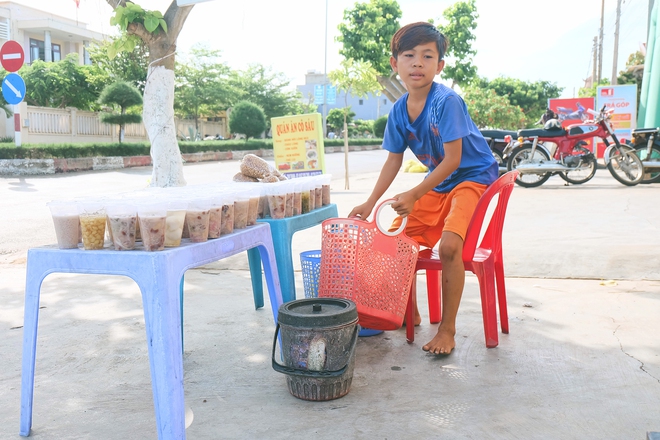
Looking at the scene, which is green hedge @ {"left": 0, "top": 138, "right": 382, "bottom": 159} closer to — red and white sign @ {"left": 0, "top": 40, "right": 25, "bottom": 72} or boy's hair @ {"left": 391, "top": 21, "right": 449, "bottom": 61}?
red and white sign @ {"left": 0, "top": 40, "right": 25, "bottom": 72}

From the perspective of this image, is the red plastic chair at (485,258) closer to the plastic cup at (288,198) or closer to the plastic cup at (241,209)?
the plastic cup at (288,198)

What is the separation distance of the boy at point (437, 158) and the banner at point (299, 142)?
4672 mm

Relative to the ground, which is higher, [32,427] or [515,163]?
[515,163]

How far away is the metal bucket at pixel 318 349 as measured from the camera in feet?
8.04

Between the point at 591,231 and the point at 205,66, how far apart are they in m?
29.4

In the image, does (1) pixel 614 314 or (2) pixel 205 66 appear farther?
(2) pixel 205 66

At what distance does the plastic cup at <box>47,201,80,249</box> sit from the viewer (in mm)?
2299

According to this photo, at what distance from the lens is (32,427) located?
2344mm

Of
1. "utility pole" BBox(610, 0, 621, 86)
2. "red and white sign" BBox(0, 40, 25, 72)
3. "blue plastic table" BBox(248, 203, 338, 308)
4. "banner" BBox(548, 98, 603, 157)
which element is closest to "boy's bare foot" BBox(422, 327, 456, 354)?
"blue plastic table" BBox(248, 203, 338, 308)

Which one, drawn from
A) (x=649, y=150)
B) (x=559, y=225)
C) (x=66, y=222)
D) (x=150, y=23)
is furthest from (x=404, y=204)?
(x=649, y=150)

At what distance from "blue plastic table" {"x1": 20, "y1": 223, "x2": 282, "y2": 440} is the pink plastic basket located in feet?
2.47

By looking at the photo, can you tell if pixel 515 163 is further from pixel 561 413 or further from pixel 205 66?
pixel 205 66

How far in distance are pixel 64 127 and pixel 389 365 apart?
76.1ft

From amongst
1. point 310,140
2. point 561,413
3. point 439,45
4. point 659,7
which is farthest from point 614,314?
point 659,7
